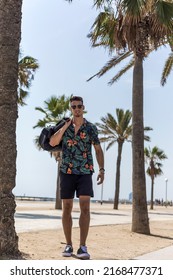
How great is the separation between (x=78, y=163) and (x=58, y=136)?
436 mm

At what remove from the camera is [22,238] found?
8.70m

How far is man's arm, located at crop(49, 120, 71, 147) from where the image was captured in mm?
5583

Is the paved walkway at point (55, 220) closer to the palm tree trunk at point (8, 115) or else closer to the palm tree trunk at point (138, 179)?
the palm tree trunk at point (138, 179)

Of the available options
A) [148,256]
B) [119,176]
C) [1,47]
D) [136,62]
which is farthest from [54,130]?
[119,176]

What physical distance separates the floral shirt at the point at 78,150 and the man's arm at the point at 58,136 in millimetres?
90

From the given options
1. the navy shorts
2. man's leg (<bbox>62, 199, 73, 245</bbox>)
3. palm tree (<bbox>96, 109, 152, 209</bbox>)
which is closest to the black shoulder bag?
the navy shorts

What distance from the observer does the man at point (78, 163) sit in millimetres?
5566

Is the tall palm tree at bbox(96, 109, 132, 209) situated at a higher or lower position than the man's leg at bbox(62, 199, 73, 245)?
higher

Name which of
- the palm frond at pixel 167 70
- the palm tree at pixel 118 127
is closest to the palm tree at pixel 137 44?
the palm frond at pixel 167 70

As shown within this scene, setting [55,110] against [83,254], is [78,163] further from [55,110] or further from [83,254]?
[55,110]

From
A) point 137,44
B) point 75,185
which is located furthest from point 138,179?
point 75,185

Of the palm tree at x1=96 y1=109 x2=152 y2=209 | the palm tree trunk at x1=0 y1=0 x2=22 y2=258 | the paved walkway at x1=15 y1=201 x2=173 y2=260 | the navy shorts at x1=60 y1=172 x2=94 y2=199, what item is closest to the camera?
A: the palm tree trunk at x1=0 y1=0 x2=22 y2=258

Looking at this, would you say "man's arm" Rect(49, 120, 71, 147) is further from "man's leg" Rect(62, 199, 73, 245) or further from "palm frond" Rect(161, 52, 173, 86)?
"palm frond" Rect(161, 52, 173, 86)

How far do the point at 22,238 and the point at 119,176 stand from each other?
26118 mm
